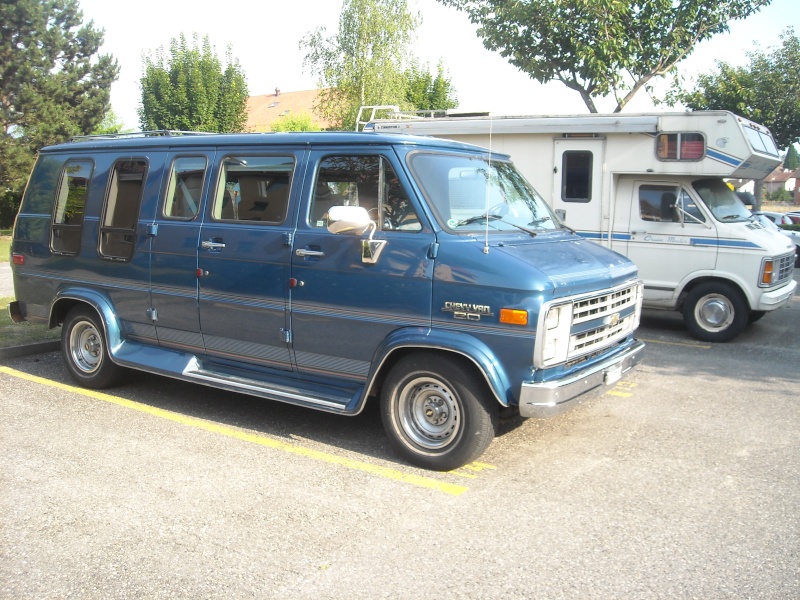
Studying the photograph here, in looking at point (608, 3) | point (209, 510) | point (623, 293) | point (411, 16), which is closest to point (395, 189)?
point (623, 293)

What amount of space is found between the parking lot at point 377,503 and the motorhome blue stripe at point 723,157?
12.2 ft

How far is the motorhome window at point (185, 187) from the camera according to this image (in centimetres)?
665

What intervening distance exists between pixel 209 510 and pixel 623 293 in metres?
3.50

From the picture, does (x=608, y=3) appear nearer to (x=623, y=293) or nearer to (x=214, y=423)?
(x=623, y=293)

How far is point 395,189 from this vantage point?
18.5 ft

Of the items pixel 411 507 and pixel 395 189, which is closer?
pixel 411 507

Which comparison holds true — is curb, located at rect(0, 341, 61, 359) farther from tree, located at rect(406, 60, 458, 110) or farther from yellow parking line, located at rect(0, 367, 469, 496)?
tree, located at rect(406, 60, 458, 110)

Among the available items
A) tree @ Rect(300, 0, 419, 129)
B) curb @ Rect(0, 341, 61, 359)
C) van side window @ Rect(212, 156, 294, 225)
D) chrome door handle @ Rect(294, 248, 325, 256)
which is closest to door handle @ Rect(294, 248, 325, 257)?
chrome door handle @ Rect(294, 248, 325, 256)

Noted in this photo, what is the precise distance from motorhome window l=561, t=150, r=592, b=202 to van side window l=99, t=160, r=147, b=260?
20.3ft

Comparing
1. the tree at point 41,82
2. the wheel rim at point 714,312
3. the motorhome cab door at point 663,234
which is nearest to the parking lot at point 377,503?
the wheel rim at point 714,312

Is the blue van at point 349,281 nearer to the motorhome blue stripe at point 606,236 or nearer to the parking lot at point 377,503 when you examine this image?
the parking lot at point 377,503

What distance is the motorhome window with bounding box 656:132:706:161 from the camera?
1008cm

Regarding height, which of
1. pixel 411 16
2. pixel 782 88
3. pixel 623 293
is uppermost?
pixel 411 16

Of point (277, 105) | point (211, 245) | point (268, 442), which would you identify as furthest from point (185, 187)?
point (277, 105)
